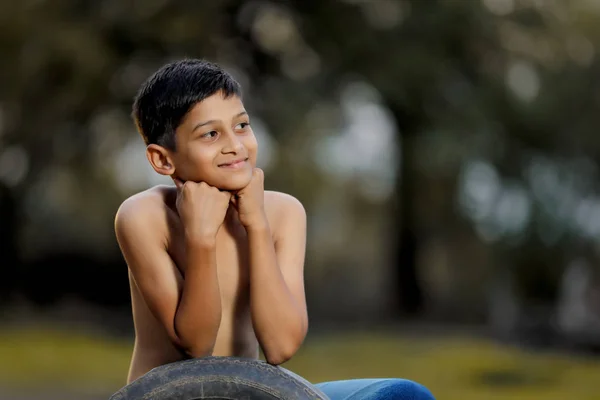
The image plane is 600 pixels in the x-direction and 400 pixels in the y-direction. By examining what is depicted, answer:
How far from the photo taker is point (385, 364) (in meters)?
10.5

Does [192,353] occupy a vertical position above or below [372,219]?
below

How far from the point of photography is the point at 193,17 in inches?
539

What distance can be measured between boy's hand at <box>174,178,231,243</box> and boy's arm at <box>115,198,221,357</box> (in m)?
0.03

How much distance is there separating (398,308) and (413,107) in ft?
13.0

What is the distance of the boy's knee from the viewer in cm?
226

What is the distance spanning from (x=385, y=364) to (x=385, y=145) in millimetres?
6362

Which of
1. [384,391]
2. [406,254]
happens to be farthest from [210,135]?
[406,254]

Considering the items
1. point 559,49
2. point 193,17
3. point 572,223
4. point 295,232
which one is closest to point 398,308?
point 572,223

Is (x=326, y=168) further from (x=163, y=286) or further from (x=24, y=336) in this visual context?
(x=163, y=286)

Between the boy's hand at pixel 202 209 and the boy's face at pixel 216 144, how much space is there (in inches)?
1.4

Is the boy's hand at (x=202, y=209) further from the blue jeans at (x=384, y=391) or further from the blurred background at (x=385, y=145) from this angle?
the blurred background at (x=385, y=145)

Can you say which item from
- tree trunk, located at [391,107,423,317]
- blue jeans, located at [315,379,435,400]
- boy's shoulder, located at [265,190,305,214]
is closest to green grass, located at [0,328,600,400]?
tree trunk, located at [391,107,423,317]

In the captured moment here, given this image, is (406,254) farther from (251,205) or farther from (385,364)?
(251,205)

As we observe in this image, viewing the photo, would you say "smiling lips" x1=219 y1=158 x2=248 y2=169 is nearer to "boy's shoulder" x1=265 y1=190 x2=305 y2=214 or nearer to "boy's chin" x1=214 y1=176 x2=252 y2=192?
"boy's chin" x1=214 y1=176 x2=252 y2=192
